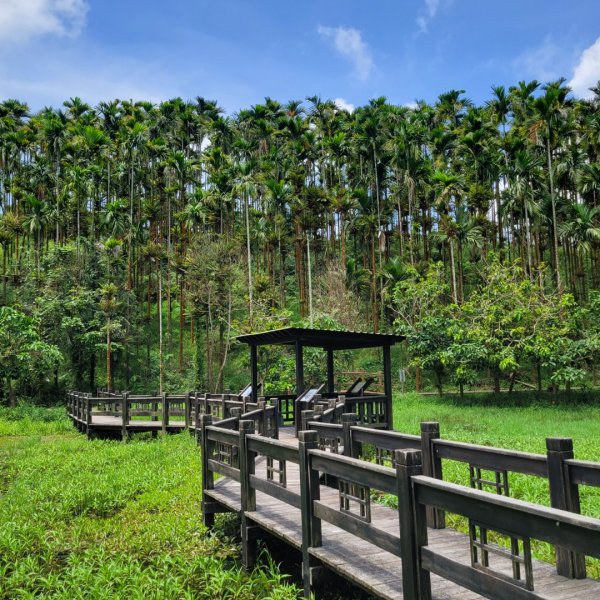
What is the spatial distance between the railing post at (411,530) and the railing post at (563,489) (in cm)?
107

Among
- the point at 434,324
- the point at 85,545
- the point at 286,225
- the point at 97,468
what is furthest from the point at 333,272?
the point at 85,545

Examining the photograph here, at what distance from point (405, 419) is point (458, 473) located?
10934mm

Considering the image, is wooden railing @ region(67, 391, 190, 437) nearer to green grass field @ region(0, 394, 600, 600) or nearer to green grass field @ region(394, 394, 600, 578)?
green grass field @ region(0, 394, 600, 600)

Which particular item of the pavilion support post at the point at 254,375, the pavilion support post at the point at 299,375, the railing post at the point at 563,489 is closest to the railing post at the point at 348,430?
the railing post at the point at 563,489

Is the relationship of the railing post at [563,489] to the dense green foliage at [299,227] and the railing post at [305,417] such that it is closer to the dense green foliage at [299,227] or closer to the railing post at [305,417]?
the railing post at [305,417]

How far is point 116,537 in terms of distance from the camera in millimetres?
Answer: 7176

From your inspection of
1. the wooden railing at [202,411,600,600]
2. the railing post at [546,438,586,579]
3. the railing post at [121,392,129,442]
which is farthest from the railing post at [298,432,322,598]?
the railing post at [121,392,129,442]

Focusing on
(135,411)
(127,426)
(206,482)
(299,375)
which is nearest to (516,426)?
(299,375)

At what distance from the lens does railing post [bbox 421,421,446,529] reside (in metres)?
5.10

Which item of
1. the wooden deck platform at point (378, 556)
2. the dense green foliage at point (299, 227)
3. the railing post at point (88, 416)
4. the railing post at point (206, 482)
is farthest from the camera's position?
the dense green foliage at point (299, 227)

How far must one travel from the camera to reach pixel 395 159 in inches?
1395

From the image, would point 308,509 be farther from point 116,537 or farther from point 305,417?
point 116,537

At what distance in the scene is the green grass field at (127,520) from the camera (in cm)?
552

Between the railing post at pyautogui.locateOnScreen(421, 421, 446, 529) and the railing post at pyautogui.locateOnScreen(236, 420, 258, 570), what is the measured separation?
6.42 feet
